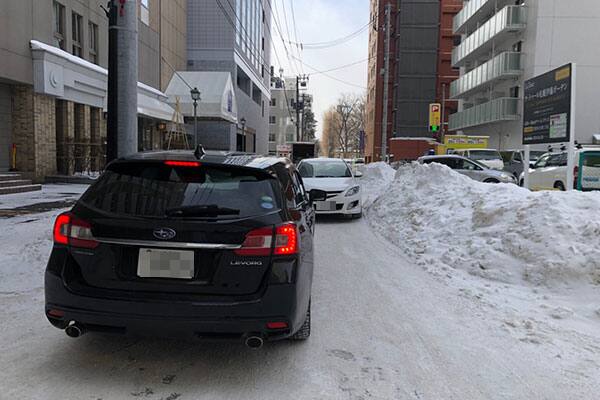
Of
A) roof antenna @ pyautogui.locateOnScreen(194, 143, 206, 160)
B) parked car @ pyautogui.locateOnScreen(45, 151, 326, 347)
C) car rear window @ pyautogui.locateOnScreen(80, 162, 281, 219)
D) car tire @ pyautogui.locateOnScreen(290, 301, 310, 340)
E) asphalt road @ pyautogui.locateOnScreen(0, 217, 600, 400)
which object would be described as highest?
roof antenna @ pyautogui.locateOnScreen(194, 143, 206, 160)

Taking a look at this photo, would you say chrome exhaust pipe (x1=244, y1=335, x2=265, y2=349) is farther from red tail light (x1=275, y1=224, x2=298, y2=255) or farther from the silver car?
the silver car

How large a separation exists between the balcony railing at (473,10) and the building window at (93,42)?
Result: 1134 inches

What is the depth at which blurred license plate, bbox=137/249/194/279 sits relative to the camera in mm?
3180

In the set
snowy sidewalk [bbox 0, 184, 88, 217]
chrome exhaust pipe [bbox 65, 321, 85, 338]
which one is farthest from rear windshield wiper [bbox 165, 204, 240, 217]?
snowy sidewalk [bbox 0, 184, 88, 217]

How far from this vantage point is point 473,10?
40.2m

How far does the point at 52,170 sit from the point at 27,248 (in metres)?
12.5

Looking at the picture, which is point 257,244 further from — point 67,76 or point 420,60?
point 420,60

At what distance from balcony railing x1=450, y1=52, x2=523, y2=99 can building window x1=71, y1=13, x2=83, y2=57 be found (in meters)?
25.8

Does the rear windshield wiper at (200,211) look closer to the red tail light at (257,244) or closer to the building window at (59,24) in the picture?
the red tail light at (257,244)

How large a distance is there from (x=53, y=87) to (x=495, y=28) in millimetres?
28824

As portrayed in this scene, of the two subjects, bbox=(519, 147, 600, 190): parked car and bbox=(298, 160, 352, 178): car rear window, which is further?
bbox=(519, 147, 600, 190): parked car

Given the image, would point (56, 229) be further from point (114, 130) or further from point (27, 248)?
point (114, 130)

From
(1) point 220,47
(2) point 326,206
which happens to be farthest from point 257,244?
(1) point 220,47

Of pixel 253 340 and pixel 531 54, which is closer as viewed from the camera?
pixel 253 340
